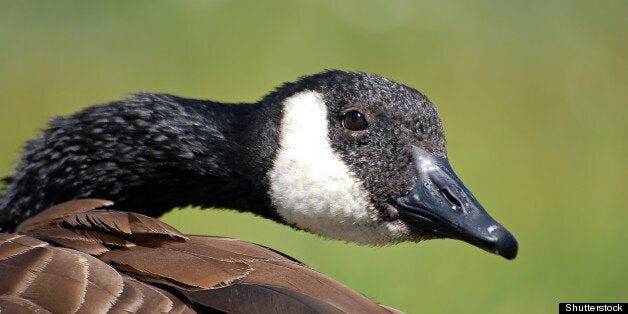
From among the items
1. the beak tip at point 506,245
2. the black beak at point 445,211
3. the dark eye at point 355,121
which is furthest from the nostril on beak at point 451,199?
the dark eye at point 355,121

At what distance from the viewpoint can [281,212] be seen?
7.91 ft

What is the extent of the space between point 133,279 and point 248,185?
710 mm

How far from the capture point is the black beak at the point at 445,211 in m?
2.11

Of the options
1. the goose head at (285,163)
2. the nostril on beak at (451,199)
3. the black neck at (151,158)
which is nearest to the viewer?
the nostril on beak at (451,199)

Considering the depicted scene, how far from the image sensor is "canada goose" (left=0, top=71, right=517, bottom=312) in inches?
70.6

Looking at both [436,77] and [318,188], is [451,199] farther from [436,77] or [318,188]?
[436,77]

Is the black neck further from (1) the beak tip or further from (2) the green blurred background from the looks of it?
(2) the green blurred background

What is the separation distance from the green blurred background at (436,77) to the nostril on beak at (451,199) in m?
1.73

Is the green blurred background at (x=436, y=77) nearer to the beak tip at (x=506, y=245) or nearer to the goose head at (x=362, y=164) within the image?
the goose head at (x=362, y=164)

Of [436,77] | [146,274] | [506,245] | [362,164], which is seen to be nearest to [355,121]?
[362,164]

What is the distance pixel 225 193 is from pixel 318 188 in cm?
32

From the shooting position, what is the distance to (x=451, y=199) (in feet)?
7.26

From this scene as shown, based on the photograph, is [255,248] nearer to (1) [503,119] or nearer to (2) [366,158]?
(2) [366,158]

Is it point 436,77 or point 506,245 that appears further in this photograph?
point 436,77
